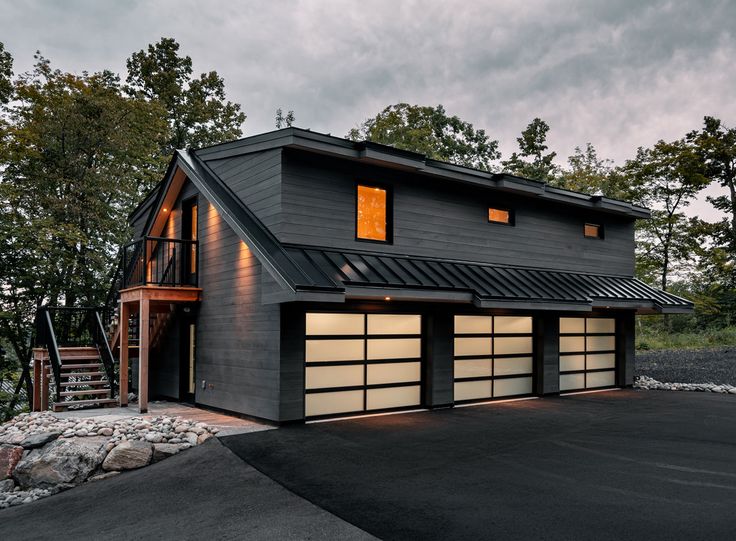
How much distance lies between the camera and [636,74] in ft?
68.0

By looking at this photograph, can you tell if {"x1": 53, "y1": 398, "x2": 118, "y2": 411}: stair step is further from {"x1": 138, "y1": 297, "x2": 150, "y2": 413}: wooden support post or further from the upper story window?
the upper story window

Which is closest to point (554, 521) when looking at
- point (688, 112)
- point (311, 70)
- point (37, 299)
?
point (37, 299)

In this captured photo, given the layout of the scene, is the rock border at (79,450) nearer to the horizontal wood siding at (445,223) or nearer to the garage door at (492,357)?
the horizontal wood siding at (445,223)

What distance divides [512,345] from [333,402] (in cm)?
533

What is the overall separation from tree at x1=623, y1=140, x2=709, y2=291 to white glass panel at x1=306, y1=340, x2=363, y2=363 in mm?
21276

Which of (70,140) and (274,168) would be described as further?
(70,140)

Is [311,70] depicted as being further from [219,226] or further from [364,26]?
[219,226]

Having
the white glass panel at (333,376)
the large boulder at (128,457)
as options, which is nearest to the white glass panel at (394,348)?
the white glass panel at (333,376)

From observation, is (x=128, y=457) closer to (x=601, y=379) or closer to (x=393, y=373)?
(x=393, y=373)

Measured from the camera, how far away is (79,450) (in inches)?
289

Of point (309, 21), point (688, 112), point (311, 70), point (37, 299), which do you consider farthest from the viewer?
point (311, 70)

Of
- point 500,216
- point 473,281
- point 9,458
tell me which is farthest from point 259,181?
point 500,216

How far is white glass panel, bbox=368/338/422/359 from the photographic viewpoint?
34.8ft

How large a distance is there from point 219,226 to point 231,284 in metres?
1.47
